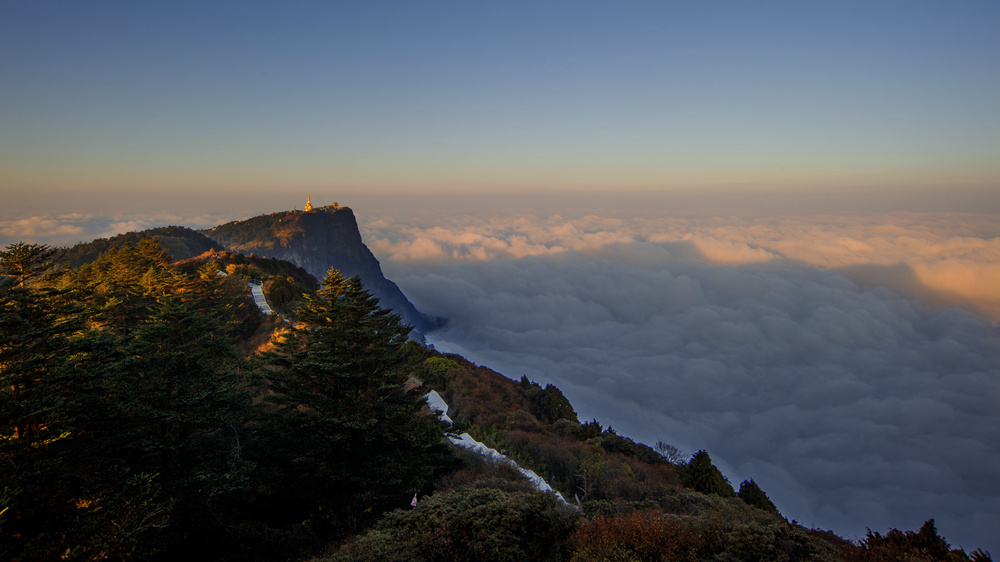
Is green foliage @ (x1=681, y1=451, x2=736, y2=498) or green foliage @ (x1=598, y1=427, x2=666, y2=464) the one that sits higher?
green foliage @ (x1=681, y1=451, x2=736, y2=498)

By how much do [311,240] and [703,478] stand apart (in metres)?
109

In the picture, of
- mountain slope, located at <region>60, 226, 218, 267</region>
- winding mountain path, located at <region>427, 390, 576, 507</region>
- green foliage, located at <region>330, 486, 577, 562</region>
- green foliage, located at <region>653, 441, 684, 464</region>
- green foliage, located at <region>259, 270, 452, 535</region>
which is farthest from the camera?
mountain slope, located at <region>60, 226, 218, 267</region>

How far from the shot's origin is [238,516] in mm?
11031

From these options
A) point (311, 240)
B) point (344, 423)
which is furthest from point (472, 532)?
point (311, 240)

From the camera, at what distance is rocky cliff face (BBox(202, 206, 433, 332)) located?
102875 mm

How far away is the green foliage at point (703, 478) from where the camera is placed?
17203mm

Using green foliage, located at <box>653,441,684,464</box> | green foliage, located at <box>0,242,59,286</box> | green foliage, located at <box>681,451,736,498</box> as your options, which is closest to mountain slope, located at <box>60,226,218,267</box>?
green foliage, located at <box>0,242,59,286</box>

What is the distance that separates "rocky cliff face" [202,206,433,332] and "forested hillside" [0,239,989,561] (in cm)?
8641

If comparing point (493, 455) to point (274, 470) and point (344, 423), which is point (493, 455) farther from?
point (274, 470)

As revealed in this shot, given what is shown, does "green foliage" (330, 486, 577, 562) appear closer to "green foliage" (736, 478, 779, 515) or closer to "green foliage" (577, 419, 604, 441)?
"green foliage" (736, 478, 779, 515)

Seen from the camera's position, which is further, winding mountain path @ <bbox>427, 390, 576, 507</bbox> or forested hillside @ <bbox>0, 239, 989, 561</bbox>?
winding mountain path @ <bbox>427, 390, 576, 507</bbox>

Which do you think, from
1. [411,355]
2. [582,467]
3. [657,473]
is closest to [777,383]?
[657,473]

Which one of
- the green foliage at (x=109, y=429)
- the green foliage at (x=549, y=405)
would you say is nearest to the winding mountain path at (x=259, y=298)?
the green foliage at (x=109, y=429)

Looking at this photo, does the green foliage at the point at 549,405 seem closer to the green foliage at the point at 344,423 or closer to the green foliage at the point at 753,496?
the green foliage at the point at 753,496
